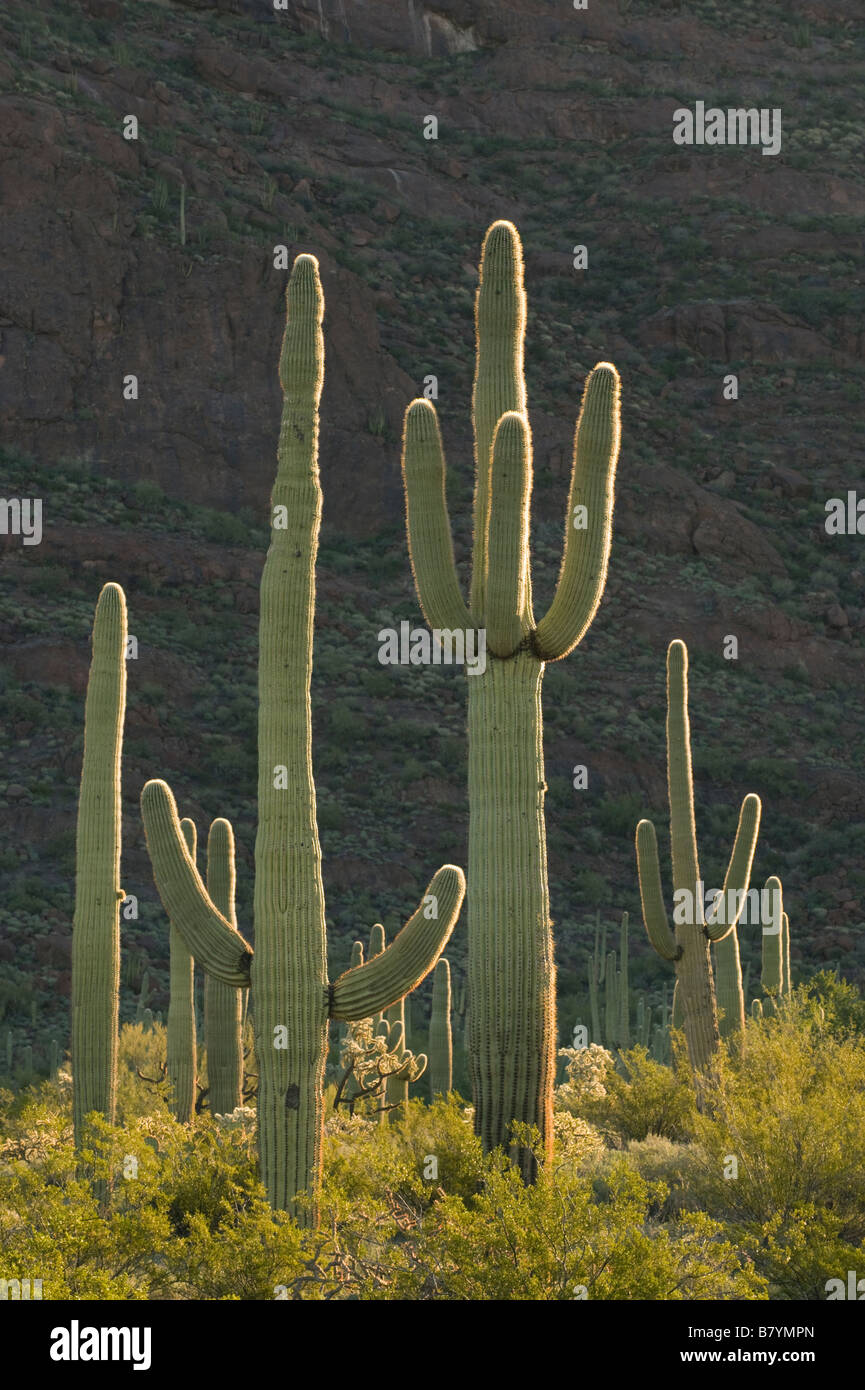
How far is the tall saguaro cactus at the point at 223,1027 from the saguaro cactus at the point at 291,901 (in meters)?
3.27

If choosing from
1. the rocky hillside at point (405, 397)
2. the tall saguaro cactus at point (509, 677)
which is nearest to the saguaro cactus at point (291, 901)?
the tall saguaro cactus at point (509, 677)

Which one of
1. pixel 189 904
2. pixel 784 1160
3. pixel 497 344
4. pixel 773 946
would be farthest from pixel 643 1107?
pixel 497 344

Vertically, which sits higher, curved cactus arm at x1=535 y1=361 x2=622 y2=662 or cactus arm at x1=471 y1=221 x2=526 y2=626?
cactus arm at x1=471 y1=221 x2=526 y2=626

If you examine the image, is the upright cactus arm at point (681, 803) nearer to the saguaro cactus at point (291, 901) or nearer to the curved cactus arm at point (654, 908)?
the curved cactus arm at point (654, 908)

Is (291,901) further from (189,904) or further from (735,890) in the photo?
(735,890)

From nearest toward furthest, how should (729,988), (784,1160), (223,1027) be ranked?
(784,1160) → (223,1027) → (729,988)

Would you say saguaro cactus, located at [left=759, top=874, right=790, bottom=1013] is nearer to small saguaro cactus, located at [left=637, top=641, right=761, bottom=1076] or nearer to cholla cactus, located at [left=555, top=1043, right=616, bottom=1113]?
small saguaro cactus, located at [left=637, top=641, right=761, bottom=1076]

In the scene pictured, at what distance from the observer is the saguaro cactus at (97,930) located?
1058 centimetres

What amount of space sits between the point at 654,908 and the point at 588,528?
5.68m

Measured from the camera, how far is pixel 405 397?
47.8m

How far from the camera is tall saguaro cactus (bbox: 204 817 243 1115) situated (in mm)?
12727

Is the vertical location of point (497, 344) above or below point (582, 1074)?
above

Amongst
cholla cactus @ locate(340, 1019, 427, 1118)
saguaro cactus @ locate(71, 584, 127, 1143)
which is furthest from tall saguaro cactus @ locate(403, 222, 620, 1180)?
saguaro cactus @ locate(71, 584, 127, 1143)

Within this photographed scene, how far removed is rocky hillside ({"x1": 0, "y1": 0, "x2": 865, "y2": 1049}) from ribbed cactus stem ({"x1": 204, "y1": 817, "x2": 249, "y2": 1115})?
14.7 metres
